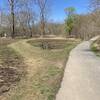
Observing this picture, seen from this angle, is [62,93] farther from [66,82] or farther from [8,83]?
[8,83]

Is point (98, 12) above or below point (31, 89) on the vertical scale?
above

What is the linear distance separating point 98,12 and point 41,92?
25205 mm

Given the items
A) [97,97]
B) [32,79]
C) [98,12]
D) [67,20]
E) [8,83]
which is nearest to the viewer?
[97,97]

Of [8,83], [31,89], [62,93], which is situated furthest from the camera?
[8,83]

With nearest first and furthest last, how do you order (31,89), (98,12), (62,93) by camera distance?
(62,93), (31,89), (98,12)

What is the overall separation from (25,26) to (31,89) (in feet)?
278

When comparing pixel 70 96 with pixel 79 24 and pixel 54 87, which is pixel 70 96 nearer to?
pixel 54 87

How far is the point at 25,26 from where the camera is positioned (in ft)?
305

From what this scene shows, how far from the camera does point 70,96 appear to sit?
782cm

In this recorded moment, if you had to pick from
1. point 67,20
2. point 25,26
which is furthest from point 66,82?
point 67,20

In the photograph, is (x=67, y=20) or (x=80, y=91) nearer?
(x=80, y=91)

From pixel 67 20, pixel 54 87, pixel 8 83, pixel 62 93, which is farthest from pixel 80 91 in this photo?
pixel 67 20

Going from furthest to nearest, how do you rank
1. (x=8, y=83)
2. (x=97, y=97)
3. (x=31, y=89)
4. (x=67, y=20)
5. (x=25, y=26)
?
(x=67, y=20), (x=25, y=26), (x=8, y=83), (x=31, y=89), (x=97, y=97)

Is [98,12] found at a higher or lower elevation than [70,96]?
higher
